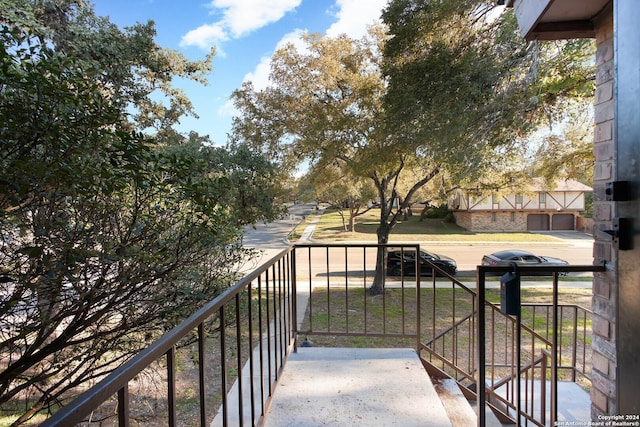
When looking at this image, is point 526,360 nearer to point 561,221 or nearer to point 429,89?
point 429,89

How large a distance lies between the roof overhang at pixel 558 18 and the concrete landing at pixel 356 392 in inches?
81.1

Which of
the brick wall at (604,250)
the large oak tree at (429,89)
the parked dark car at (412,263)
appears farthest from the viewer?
the parked dark car at (412,263)

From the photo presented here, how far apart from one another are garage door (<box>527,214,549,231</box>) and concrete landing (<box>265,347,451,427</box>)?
21.0 metres

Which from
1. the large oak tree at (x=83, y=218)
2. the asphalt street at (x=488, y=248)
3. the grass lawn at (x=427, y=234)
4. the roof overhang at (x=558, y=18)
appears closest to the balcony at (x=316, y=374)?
the large oak tree at (x=83, y=218)

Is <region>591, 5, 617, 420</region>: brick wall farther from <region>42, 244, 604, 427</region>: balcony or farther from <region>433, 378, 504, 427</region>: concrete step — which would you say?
<region>433, 378, 504, 427</region>: concrete step

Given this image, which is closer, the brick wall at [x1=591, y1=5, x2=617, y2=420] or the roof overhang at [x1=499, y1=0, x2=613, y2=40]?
the brick wall at [x1=591, y1=5, x2=617, y2=420]

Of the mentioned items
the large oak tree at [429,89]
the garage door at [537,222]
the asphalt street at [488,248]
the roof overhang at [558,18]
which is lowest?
the asphalt street at [488,248]

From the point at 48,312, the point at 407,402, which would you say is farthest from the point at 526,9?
the point at 48,312

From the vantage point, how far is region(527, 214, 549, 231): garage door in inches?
778

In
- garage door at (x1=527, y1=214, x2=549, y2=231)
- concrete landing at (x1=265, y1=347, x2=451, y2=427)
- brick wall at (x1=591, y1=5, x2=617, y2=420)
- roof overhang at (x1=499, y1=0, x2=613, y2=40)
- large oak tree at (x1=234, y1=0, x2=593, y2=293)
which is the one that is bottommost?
garage door at (x1=527, y1=214, x2=549, y2=231)

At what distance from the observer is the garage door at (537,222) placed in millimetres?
19766

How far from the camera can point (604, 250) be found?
1.31 meters

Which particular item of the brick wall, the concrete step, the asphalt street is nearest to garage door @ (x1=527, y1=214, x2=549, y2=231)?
the asphalt street

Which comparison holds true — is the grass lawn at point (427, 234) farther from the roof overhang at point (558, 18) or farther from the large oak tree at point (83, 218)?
the roof overhang at point (558, 18)
